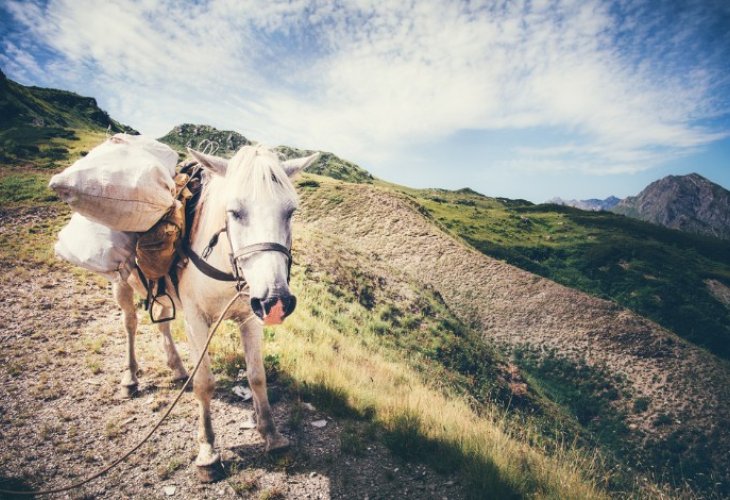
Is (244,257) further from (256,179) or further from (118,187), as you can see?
(118,187)

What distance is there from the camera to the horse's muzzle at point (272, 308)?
2.40m

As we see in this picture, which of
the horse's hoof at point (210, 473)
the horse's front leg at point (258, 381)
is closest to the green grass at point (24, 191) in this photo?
the horse's front leg at point (258, 381)

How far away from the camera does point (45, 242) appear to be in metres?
12.5

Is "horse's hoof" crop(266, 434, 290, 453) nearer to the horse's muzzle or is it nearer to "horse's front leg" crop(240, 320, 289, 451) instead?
"horse's front leg" crop(240, 320, 289, 451)

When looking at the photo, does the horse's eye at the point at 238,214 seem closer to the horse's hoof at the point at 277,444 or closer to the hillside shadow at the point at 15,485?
the horse's hoof at the point at 277,444

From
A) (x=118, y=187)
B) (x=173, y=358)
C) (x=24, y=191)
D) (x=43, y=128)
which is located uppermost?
(x=43, y=128)

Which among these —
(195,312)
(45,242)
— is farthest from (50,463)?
(45,242)

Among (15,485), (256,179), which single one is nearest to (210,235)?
(256,179)

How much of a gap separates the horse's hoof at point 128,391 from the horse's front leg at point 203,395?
1.96 m

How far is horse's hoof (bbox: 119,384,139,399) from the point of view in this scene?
510 cm

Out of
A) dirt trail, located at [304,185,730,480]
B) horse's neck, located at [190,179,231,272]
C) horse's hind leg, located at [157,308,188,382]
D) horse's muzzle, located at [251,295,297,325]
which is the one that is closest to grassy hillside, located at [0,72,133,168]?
horse's neck, located at [190,179,231,272]

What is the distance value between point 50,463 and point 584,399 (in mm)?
21104

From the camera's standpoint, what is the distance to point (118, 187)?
2.93 metres

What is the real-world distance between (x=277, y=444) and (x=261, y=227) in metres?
2.97
